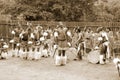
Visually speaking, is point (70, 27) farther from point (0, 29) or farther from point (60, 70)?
point (60, 70)

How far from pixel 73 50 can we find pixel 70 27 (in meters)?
7.56

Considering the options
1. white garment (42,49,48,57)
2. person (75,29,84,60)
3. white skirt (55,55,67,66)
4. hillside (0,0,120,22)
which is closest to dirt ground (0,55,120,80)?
white skirt (55,55,67,66)

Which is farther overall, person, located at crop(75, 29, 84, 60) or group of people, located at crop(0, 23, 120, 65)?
person, located at crop(75, 29, 84, 60)

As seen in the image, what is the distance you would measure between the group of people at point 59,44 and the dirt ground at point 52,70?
0.52 m

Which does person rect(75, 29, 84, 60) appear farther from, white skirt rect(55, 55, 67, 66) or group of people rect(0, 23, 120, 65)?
white skirt rect(55, 55, 67, 66)

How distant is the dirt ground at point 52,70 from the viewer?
644 inches

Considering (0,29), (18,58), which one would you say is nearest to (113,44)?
(18,58)

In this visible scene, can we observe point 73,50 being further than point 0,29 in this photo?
No

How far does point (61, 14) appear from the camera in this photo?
38594mm

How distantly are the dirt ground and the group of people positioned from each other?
520mm

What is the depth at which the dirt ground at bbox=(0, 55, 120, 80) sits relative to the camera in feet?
53.7

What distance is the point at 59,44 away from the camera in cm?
1975

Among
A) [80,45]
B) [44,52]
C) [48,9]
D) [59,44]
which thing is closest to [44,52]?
[44,52]

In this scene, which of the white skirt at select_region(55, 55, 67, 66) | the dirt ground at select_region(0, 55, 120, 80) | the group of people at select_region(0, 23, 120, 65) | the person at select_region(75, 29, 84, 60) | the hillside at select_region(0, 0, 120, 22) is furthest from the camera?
the hillside at select_region(0, 0, 120, 22)
